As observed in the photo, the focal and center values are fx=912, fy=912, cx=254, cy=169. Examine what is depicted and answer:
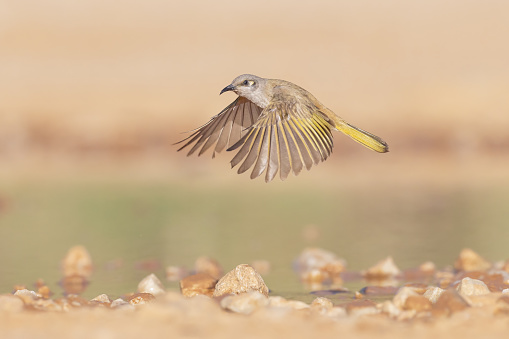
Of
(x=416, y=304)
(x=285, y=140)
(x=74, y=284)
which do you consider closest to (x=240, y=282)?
(x=285, y=140)

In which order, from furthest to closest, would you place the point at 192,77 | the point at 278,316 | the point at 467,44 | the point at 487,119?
the point at 467,44, the point at 192,77, the point at 487,119, the point at 278,316

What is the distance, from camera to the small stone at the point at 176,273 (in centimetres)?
943

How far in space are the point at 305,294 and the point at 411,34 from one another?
2909 centimetres

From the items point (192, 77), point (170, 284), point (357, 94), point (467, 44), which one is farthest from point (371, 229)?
point (467, 44)

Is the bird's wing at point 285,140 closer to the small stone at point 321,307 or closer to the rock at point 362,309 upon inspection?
the small stone at point 321,307

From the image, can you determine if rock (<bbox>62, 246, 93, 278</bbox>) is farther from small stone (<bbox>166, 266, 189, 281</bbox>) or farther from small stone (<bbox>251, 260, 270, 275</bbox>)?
small stone (<bbox>251, 260, 270, 275</bbox>)

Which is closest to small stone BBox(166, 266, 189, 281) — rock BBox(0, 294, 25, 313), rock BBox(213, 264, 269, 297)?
rock BBox(213, 264, 269, 297)

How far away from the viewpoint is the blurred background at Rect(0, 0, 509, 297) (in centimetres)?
1150

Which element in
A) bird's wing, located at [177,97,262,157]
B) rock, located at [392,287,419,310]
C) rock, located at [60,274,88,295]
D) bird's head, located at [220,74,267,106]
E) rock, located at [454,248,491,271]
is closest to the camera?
rock, located at [392,287,419,310]

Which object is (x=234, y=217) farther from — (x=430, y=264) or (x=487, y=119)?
(x=487, y=119)

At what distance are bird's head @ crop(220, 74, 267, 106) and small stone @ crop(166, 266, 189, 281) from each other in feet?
7.05

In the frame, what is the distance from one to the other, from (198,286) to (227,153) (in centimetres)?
1305

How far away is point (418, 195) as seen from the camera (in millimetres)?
15312

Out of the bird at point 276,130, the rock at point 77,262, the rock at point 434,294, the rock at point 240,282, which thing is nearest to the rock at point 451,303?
the rock at point 434,294
